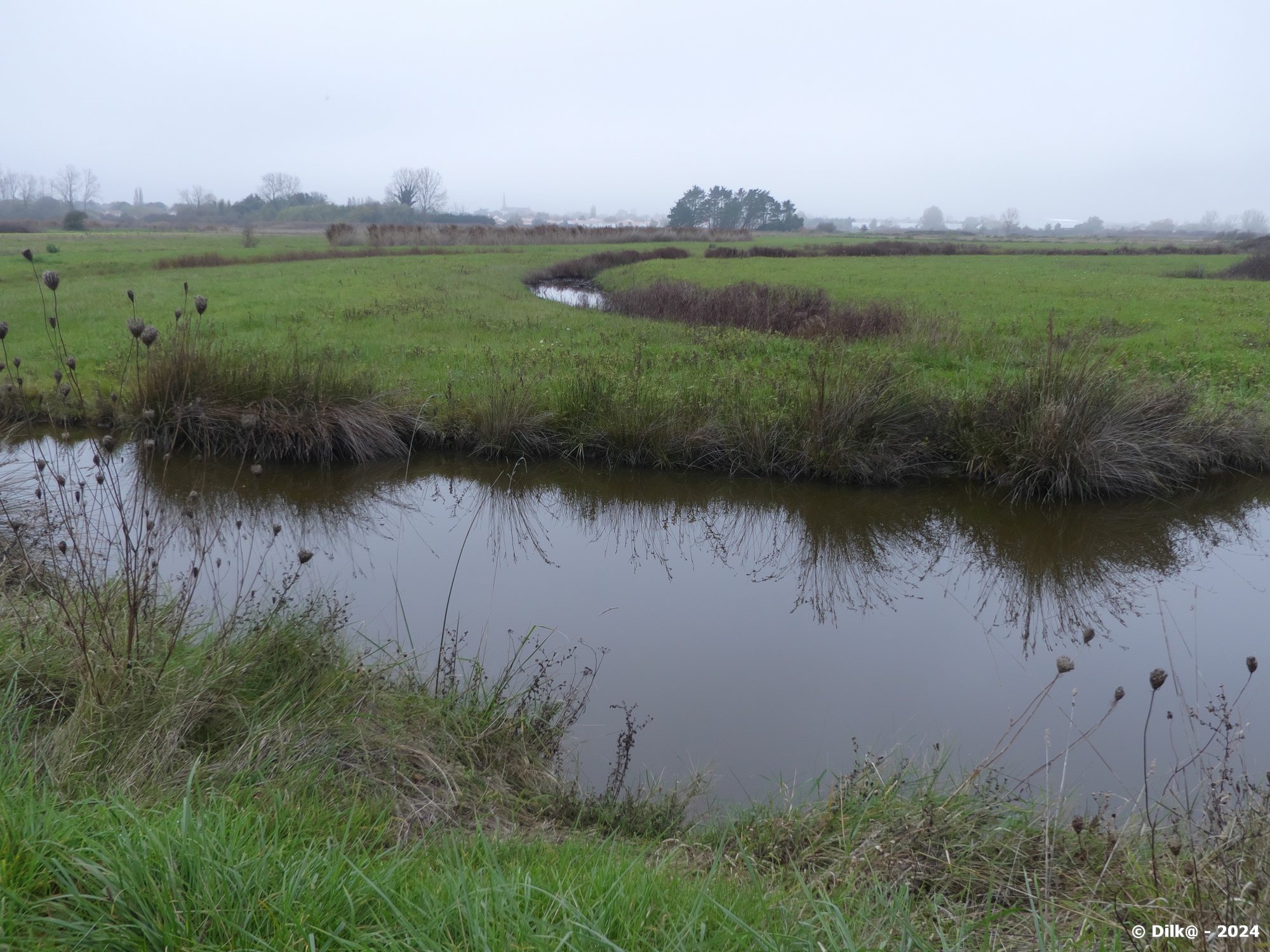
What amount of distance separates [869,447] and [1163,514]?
8.72ft

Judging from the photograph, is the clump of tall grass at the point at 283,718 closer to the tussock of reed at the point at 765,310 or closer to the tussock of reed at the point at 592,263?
the tussock of reed at the point at 765,310

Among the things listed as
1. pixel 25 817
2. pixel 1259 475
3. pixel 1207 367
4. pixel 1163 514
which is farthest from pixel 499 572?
pixel 1207 367

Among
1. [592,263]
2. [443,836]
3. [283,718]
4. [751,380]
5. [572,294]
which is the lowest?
[443,836]

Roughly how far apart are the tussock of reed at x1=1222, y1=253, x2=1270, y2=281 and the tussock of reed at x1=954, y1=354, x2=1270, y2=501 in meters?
21.5

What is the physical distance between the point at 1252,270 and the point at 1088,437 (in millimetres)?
25162

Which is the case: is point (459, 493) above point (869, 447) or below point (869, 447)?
below

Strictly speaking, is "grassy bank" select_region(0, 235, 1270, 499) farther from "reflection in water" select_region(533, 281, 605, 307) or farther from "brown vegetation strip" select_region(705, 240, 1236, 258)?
"brown vegetation strip" select_region(705, 240, 1236, 258)

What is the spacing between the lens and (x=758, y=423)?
7441 millimetres

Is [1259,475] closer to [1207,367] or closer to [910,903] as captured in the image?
[1207,367]

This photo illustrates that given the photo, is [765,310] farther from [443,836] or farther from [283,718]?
[443,836]

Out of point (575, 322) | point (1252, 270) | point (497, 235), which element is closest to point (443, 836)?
point (575, 322)

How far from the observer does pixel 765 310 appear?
13750mm

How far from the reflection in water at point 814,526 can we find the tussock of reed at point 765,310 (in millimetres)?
4458

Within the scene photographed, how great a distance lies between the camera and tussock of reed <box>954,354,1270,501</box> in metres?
6.84
